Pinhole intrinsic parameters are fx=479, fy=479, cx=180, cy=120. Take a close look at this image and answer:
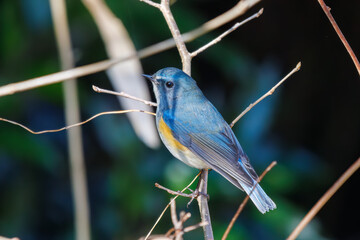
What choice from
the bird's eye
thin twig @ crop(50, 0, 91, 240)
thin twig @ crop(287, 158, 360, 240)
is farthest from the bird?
thin twig @ crop(287, 158, 360, 240)

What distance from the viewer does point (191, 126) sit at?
10.4 ft

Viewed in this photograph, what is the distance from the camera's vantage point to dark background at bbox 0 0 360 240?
3621 millimetres

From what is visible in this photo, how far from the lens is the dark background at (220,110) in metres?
3.62

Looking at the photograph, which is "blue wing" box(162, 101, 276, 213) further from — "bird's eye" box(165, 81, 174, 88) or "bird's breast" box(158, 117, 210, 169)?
"bird's eye" box(165, 81, 174, 88)

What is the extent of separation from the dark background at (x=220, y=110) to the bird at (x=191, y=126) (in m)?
0.44

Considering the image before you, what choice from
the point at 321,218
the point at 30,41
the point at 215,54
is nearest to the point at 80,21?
the point at 30,41

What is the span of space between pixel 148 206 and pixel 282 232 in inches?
40.7

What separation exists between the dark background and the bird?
1.44 feet

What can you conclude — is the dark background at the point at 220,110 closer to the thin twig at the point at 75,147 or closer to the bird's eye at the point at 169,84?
the bird's eye at the point at 169,84

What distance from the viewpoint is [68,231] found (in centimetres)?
414

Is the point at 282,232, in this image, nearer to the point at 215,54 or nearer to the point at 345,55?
the point at 215,54

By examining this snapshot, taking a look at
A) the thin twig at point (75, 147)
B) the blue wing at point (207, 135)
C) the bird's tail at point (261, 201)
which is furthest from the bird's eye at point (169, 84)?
the thin twig at point (75, 147)

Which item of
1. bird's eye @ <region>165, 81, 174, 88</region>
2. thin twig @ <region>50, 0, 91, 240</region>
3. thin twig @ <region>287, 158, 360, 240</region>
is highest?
bird's eye @ <region>165, 81, 174, 88</region>

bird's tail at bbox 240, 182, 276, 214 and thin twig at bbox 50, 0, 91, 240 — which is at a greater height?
thin twig at bbox 50, 0, 91, 240
